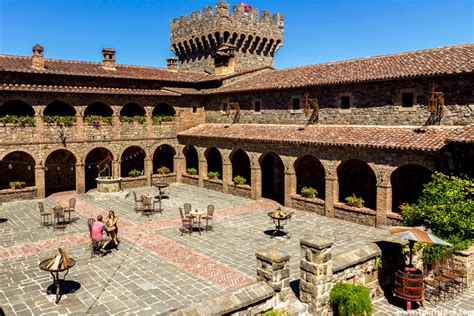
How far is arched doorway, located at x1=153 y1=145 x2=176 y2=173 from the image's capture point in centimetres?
3230

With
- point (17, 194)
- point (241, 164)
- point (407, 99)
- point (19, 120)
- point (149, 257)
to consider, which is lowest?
point (149, 257)

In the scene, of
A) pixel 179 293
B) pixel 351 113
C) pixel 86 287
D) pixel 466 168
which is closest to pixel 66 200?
pixel 86 287

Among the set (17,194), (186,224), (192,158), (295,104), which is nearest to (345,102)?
(295,104)

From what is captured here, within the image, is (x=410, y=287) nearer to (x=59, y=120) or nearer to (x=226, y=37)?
(x=59, y=120)

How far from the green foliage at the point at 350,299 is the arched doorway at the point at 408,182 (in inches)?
458

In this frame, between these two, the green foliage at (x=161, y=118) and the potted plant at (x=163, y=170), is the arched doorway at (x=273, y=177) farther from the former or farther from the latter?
the green foliage at (x=161, y=118)

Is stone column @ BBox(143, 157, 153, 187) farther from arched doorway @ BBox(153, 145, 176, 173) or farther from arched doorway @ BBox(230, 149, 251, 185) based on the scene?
arched doorway @ BBox(230, 149, 251, 185)

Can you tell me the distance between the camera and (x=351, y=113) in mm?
21062

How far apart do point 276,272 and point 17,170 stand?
23610 mm

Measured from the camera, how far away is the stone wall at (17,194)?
2364 centimetres

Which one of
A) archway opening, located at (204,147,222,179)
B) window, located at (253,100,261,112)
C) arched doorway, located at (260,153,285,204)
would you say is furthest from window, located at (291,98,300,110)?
archway opening, located at (204,147,222,179)

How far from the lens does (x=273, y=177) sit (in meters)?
27.0

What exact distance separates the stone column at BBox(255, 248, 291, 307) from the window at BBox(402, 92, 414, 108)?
12.7 meters

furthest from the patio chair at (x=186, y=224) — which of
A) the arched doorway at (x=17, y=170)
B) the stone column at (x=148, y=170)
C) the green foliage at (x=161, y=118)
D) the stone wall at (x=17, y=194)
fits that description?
the arched doorway at (x=17, y=170)
